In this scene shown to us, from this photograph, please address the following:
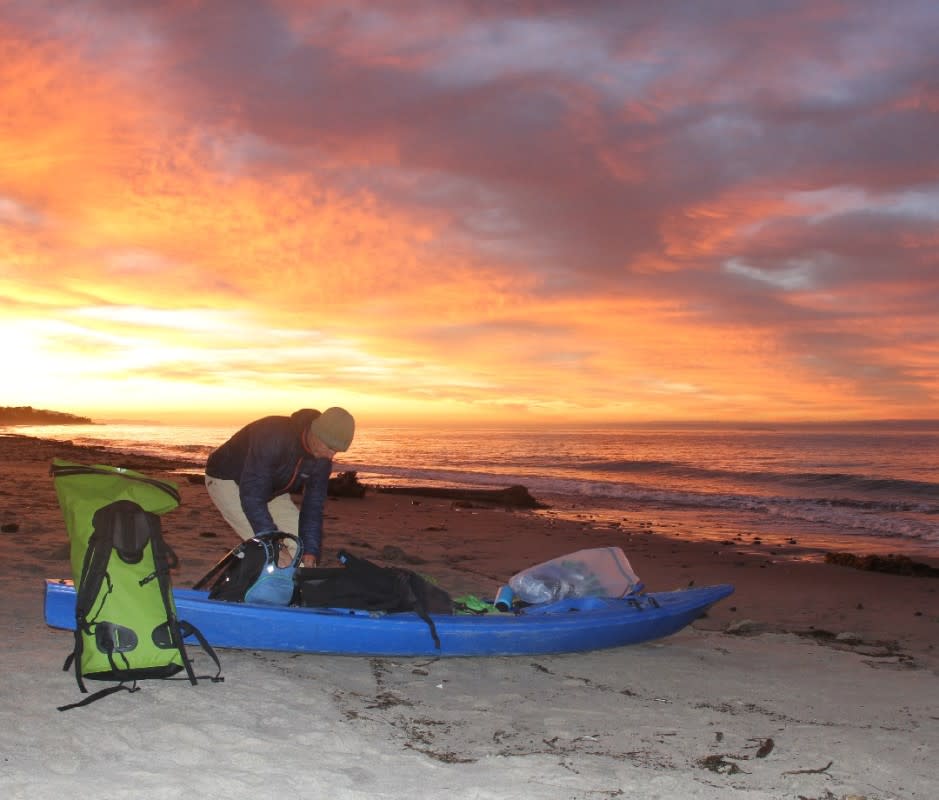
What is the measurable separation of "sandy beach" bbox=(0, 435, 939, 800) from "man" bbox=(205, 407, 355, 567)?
3.32ft

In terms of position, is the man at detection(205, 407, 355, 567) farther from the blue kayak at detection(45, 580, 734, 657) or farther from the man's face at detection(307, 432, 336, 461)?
the blue kayak at detection(45, 580, 734, 657)

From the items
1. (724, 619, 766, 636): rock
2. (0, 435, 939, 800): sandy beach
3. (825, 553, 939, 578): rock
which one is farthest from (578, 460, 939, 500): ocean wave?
(0, 435, 939, 800): sandy beach

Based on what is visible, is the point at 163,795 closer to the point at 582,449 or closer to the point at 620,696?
the point at 620,696

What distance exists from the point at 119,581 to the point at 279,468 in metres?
1.54

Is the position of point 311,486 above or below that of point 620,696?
above

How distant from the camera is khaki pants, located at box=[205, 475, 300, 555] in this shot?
5.97 metres

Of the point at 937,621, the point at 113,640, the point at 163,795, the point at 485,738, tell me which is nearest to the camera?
the point at 163,795

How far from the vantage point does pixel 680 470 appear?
32.4 metres

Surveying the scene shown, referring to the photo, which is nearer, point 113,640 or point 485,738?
point 485,738

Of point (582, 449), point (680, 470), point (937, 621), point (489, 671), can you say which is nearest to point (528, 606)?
point (489, 671)

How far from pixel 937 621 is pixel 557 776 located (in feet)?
18.6

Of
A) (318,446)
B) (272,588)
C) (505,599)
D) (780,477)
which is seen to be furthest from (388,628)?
(780,477)

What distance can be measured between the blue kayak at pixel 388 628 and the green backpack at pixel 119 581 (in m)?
0.43

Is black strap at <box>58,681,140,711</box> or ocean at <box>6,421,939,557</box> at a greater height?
ocean at <box>6,421,939,557</box>
